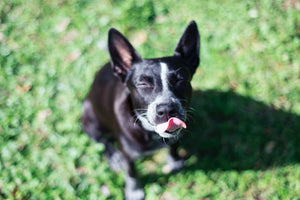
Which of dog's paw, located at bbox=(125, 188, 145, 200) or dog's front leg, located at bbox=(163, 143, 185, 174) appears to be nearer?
dog's paw, located at bbox=(125, 188, 145, 200)

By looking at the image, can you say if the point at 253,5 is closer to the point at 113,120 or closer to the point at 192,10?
the point at 192,10

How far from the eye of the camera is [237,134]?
4.28 metres

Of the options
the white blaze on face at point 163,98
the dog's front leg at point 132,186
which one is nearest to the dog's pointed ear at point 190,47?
the white blaze on face at point 163,98

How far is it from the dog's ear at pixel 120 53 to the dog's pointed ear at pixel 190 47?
460mm

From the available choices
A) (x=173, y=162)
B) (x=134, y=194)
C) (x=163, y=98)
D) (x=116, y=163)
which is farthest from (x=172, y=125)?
(x=116, y=163)

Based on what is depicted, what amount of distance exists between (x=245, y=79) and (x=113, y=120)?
2.20 metres

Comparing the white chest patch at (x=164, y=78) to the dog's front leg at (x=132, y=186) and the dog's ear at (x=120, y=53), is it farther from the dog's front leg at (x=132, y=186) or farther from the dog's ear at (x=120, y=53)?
the dog's front leg at (x=132, y=186)

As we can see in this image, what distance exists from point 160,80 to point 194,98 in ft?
5.39

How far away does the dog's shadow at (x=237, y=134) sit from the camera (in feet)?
13.3

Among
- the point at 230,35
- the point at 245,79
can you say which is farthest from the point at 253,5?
the point at 245,79

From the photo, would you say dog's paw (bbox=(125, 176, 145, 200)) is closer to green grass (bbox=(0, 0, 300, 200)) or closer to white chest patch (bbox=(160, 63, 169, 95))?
green grass (bbox=(0, 0, 300, 200))

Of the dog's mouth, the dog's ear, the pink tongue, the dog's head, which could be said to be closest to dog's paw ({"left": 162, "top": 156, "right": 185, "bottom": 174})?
the dog's head

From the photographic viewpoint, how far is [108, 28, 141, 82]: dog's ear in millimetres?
3113

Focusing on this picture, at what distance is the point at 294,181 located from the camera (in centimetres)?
385
